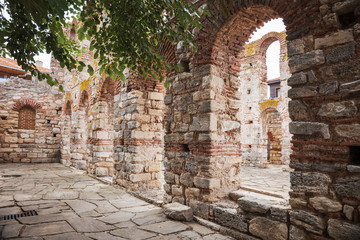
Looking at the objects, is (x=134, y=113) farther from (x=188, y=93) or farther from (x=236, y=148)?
(x=236, y=148)

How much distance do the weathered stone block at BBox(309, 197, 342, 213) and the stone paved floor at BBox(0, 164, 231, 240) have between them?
1.34 m

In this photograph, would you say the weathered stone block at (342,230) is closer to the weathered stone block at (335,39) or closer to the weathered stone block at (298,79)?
the weathered stone block at (298,79)

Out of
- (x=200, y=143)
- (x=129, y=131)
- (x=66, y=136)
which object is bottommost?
(x=200, y=143)

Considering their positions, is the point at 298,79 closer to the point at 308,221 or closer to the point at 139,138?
the point at 308,221

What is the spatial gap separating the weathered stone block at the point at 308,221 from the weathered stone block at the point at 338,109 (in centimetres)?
110

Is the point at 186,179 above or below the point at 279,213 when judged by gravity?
above

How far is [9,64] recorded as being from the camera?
65.1 ft

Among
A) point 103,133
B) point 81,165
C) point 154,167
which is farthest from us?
point 81,165

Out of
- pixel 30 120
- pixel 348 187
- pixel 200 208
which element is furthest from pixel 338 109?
pixel 30 120

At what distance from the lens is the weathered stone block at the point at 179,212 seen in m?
3.81

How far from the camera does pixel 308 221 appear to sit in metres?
Result: 2.64

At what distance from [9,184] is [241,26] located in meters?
6.97

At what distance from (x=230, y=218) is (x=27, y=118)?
12794 mm

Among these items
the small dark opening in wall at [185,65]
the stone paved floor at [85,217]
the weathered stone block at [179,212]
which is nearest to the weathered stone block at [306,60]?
the small dark opening in wall at [185,65]
